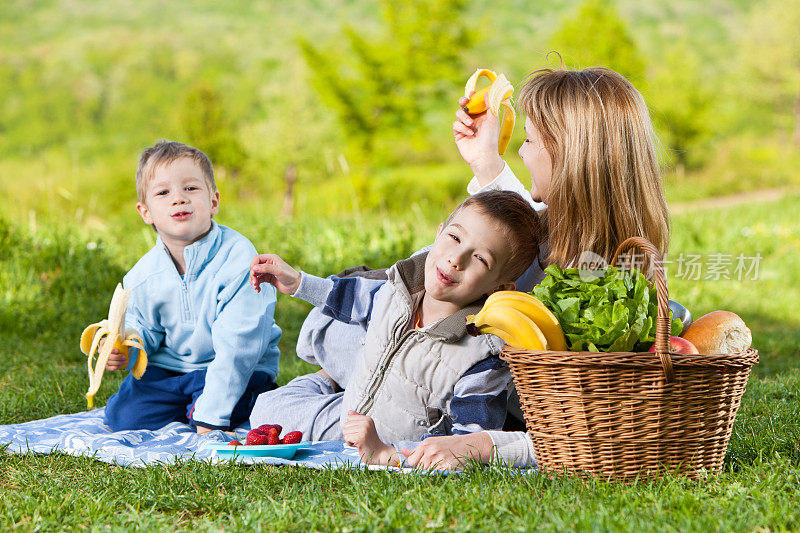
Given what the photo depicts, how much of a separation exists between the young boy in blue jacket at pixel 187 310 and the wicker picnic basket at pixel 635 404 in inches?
60.6

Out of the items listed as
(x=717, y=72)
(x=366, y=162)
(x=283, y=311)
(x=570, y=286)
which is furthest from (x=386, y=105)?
(x=717, y=72)

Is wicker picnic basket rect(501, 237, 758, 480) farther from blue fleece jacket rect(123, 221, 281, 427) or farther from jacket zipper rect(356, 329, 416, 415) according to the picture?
blue fleece jacket rect(123, 221, 281, 427)

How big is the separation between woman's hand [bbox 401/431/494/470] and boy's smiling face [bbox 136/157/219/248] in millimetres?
1678

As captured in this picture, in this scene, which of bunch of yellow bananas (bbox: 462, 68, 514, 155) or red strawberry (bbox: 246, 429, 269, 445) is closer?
red strawberry (bbox: 246, 429, 269, 445)

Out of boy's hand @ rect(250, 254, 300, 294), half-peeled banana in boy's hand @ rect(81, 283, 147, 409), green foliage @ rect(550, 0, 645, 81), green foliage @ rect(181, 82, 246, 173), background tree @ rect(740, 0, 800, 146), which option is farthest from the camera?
background tree @ rect(740, 0, 800, 146)

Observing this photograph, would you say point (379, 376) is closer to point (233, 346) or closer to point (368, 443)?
point (368, 443)

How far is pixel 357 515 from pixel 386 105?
13.3 m

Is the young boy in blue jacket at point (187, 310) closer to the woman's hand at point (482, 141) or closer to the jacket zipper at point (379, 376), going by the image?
the jacket zipper at point (379, 376)

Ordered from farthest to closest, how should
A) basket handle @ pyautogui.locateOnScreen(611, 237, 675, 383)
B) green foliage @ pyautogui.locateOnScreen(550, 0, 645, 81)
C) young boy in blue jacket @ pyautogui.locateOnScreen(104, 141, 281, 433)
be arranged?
green foliage @ pyautogui.locateOnScreen(550, 0, 645, 81) < young boy in blue jacket @ pyautogui.locateOnScreen(104, 141, 281, 433) < basket handle @ pyautogui.locateOnScreen(611, 237, 675, 383)

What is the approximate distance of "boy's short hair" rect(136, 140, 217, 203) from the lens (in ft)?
12.3

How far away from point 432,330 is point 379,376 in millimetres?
335

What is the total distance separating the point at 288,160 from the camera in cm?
1340

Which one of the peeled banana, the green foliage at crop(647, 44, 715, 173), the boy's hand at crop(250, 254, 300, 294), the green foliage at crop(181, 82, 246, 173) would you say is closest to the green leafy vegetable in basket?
the peeled banana

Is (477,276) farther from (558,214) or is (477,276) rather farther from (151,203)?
(151,203)
